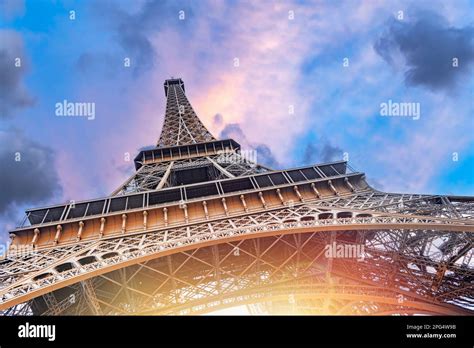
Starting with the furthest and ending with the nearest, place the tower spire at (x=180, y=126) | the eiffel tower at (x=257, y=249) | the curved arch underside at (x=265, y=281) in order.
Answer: the tower spire at (x=180, y=126) → the curved arch underside at (x=265, y=281) → the eiffel tower at (x=257, y=249)

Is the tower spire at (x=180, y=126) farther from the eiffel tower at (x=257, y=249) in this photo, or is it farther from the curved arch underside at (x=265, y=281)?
the curved arch underside at (x=265, y=281)

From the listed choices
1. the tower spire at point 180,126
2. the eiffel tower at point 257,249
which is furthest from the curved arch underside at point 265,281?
the tower spire at point 180,126

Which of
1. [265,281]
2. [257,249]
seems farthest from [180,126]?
[265,281]

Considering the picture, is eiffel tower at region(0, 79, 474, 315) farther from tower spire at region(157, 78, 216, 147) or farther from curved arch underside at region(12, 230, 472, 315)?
tower spire at region(157, 78, 216, 147)

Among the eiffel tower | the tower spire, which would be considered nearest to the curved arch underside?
the eiffel tower

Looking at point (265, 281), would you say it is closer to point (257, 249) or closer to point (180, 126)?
point (257, 249)
